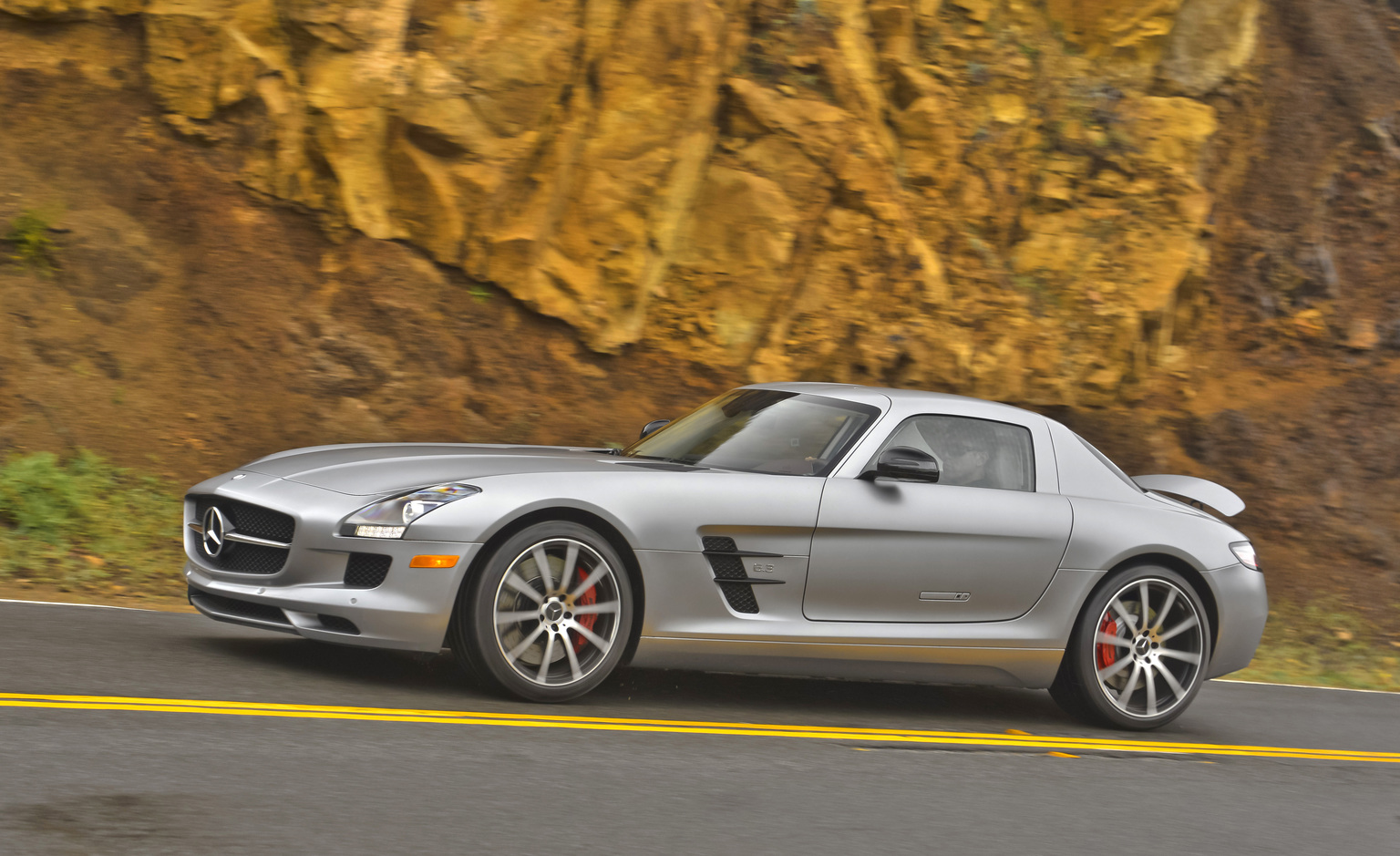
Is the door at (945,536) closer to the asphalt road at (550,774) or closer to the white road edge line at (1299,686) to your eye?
the asphalt road at (550,774)

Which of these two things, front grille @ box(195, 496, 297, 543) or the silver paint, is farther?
front grille @ box(195, 496, 297, 543)

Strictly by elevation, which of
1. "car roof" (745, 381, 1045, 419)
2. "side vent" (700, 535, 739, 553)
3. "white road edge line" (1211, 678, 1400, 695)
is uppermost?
"car roof" (745, 381, 1045, 419)

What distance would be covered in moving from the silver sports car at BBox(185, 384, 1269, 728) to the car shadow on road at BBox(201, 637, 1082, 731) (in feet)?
0.76

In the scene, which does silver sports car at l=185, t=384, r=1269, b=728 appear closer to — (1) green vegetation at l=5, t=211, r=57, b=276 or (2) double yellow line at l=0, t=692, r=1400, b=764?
(2) double yellow line at l=0, t=692, r=1400, b=764

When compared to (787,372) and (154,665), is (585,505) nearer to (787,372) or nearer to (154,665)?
(154,665)

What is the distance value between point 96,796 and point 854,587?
3.50 metres

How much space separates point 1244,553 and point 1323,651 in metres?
6.26

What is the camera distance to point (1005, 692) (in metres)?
8.26

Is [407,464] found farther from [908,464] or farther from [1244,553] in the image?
[1244,553]

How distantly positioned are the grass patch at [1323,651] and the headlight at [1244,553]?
3.43m

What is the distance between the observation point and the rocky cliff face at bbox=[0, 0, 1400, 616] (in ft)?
42.5

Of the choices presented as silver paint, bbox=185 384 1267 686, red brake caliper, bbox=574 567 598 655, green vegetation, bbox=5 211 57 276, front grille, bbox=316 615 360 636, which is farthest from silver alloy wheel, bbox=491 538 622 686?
green vegetation, bbox=5 211 57 276

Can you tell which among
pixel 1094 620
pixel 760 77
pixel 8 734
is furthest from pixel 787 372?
pixel 8 734

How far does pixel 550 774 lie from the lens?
4977mm
